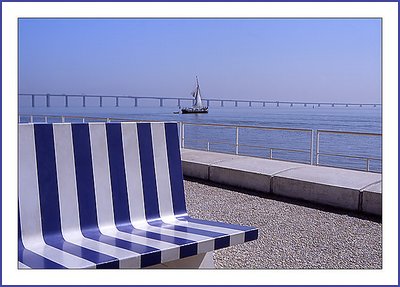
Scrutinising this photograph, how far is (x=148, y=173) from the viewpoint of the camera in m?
3.29

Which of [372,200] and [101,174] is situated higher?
[101,174]

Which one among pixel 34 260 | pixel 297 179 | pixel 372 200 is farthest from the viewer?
pixel 297 179

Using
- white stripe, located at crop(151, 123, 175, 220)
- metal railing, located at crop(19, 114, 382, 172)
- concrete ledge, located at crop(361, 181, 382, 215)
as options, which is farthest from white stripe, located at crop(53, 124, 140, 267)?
metal railing, located at crop(19, 114, 382, 172)

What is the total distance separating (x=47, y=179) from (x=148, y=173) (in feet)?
2.23

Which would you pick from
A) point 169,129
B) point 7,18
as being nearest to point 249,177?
point 169,129

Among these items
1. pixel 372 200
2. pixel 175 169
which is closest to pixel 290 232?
pixel 372 200

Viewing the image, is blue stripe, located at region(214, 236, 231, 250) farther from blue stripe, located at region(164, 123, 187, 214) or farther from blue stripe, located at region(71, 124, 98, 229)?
blue stripe, located at region(71, 124, 98, 229)

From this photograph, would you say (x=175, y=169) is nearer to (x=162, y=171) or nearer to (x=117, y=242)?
(x=162, y=171)

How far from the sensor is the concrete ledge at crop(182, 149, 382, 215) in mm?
5223

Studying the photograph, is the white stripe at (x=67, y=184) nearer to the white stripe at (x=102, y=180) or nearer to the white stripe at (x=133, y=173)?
A: the white stripe at (x=102, y=180)

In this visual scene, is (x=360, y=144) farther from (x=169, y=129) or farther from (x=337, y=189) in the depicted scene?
(x=169, y=129)

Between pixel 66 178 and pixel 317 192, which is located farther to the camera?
pixel 317 192

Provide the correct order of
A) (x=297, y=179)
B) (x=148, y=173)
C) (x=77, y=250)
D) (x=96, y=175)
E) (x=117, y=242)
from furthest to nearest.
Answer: (x=297, y=179), (x=148, y=173), (x=96, y=175), (x=117, y=242), (x=77, y=250)

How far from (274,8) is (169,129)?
121 cm
